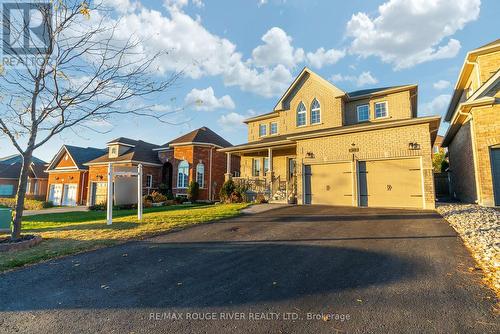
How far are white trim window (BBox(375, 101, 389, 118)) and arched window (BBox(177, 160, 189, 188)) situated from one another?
16.7 meters

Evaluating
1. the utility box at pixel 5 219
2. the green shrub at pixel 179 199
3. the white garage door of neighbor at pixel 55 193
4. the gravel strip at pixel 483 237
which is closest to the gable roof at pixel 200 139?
the green shrub at pixel 179 199

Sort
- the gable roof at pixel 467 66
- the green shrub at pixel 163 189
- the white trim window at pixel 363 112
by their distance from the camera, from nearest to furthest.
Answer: the gable roof at pixel 467 66, the white trim window at pixel 363 112, the green shrub at pixel 163 189

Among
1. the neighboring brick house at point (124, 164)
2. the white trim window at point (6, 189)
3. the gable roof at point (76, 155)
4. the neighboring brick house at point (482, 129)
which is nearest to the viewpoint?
the neighboring brick house at point (482, 129)

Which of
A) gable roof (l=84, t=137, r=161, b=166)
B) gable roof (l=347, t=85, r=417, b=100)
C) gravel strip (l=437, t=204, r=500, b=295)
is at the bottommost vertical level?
gravel strip (l=437, t=204, r=500, b=295)

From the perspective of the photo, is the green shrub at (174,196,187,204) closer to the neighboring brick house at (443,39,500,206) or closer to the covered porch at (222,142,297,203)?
the covered porch at (222,142,297,203)

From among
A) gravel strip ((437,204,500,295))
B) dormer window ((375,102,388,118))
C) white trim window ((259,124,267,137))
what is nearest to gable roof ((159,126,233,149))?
white trim window ((259,124,267,137))

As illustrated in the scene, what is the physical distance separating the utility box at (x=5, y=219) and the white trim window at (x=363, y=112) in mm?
19764

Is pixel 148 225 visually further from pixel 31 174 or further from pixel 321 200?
pixel 31 174

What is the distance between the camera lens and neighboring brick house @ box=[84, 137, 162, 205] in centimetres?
2516

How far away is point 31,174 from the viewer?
35.6 meters

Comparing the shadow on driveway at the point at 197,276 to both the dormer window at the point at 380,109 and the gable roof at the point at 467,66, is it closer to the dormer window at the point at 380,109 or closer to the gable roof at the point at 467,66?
the dormer window at the point at 380,109

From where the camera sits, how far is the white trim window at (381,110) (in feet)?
56.2

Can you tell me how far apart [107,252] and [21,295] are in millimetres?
2102

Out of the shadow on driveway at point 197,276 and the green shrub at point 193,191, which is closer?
the shadow on driveway at point 197,276
